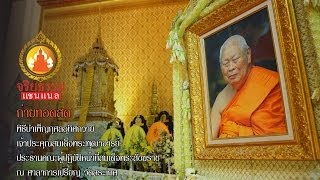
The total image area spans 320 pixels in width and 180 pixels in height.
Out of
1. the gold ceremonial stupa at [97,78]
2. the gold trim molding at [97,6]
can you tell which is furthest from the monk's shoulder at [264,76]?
the gold trim molding at [97,6]

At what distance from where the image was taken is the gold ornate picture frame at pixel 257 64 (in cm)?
159

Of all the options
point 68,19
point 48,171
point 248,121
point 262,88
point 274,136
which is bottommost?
point 48,171

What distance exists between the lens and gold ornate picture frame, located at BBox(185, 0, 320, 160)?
1588mm

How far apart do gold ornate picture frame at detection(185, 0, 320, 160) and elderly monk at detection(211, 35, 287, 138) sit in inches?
1.8

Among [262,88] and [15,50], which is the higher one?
[15,50]

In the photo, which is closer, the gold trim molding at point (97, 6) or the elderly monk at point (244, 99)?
the elderly monk at point (244, 99)

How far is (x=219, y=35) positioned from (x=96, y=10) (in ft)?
9.35

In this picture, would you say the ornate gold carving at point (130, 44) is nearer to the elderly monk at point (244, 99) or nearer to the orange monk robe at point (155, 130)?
the orange monk robe at point (155, 130)

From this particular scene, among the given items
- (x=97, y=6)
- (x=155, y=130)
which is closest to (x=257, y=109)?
(x=155, y=130)

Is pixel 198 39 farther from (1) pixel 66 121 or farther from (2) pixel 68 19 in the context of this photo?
(2) pixel 68 19

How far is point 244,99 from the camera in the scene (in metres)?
2.00

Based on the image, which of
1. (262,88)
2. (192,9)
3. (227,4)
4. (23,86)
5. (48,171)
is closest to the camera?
(262,88)

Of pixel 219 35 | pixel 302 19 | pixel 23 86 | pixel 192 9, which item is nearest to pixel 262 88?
pixel 302 19

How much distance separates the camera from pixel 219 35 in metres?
2.31
